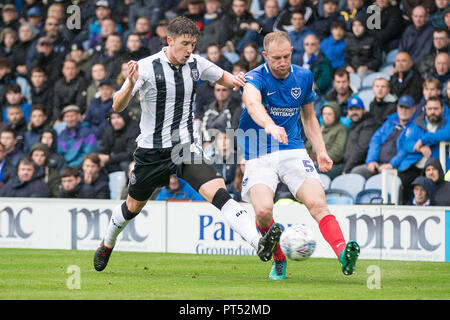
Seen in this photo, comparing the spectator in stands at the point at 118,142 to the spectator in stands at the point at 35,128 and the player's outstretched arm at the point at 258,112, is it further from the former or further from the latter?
the player's outstretched arm at the point at 258,112

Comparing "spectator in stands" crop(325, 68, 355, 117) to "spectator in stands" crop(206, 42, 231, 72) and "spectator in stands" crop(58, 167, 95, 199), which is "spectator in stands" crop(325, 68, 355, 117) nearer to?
"spectator in stands" crop(206, 42, 231, 72)

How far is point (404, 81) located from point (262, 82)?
620cm

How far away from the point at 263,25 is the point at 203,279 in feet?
26.8

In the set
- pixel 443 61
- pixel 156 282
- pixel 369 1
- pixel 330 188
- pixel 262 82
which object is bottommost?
pixel 156 282

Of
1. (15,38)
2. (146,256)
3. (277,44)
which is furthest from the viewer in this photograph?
(15,38)

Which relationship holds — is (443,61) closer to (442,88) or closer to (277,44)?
(442,88)

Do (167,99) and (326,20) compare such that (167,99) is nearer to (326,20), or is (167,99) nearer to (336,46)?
(336,46)

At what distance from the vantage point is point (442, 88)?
45.1ft

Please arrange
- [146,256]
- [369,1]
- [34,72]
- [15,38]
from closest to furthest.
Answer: [146,256], [369,1], [34,72], [15,38]

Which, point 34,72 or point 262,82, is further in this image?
point 34,72

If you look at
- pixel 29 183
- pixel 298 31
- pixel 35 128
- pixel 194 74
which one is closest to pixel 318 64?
pixel 298 31

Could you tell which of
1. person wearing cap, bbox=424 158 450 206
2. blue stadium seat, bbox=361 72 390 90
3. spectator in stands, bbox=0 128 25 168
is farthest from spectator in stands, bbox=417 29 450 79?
spectator in stands, bbox=0 128 25 168

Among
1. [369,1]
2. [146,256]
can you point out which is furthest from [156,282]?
[369,1]

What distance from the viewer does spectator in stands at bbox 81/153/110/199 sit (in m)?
14.5
